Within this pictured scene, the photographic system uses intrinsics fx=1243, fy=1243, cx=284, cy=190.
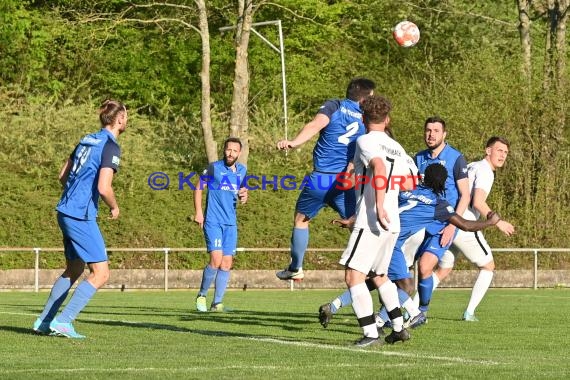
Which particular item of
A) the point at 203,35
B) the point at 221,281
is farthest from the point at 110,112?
the point at 203,35

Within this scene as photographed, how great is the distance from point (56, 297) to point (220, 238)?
5595 mm

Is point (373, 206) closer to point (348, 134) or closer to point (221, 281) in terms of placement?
point (348, 134)

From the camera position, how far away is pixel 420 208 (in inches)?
537

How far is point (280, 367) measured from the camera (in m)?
8.88

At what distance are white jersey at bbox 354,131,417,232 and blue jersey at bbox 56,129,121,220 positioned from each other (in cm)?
228

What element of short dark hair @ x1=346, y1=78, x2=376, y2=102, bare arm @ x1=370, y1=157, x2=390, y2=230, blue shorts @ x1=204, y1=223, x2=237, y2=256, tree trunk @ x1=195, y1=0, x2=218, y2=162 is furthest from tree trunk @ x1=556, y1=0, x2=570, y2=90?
bare arm @ x1=370, y1=157, x2=390, y2=230

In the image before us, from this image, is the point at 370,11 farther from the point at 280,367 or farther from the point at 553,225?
the point at 280,367

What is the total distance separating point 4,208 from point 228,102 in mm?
14482

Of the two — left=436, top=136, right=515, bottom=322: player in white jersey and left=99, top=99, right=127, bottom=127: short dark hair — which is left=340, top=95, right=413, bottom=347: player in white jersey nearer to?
left=99, top=99, right=127, bottom=127: short dark hair

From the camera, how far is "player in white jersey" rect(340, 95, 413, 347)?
1034 centimetres

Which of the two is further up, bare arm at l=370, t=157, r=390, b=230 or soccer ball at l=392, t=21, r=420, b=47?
soccer ball at l=392, t=21, r=420, b=47

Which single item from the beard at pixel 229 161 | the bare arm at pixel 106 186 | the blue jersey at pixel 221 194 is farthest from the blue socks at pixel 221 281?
the bare arm at pixel 106 186

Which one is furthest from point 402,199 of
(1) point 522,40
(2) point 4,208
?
(1) point 522,40

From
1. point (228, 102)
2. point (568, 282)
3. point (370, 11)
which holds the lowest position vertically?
point (568, 282)
